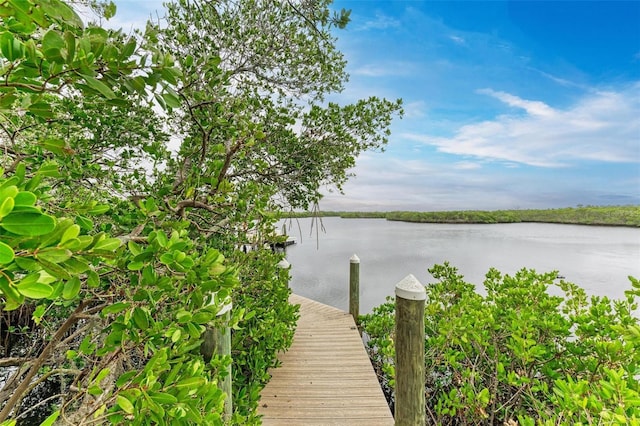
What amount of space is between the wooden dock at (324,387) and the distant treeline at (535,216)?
4.68 metres

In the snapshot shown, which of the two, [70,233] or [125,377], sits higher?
[70,233]

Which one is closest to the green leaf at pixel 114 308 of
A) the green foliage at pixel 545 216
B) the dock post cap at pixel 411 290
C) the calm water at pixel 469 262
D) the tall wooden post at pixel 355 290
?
the dock post cap at pixel 411 290

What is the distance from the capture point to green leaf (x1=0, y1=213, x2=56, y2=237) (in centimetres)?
32

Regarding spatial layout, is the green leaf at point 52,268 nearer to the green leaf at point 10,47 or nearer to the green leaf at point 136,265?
the green leaf at point 136,265

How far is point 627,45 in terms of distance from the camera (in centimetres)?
772

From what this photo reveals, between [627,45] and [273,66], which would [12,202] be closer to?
[273,66]

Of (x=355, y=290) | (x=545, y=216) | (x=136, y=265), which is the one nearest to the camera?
(x=136, y=265)

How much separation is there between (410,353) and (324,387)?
4.83ft

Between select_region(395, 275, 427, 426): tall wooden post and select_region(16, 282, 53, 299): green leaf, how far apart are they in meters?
1.79

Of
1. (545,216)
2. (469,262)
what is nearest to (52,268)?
(469,262)

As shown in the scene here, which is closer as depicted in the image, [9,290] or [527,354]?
[9,290]

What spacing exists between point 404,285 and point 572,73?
12.4 meters

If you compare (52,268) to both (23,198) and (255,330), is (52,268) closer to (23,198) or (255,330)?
(23,198)

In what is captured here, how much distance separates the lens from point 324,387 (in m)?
2.84
